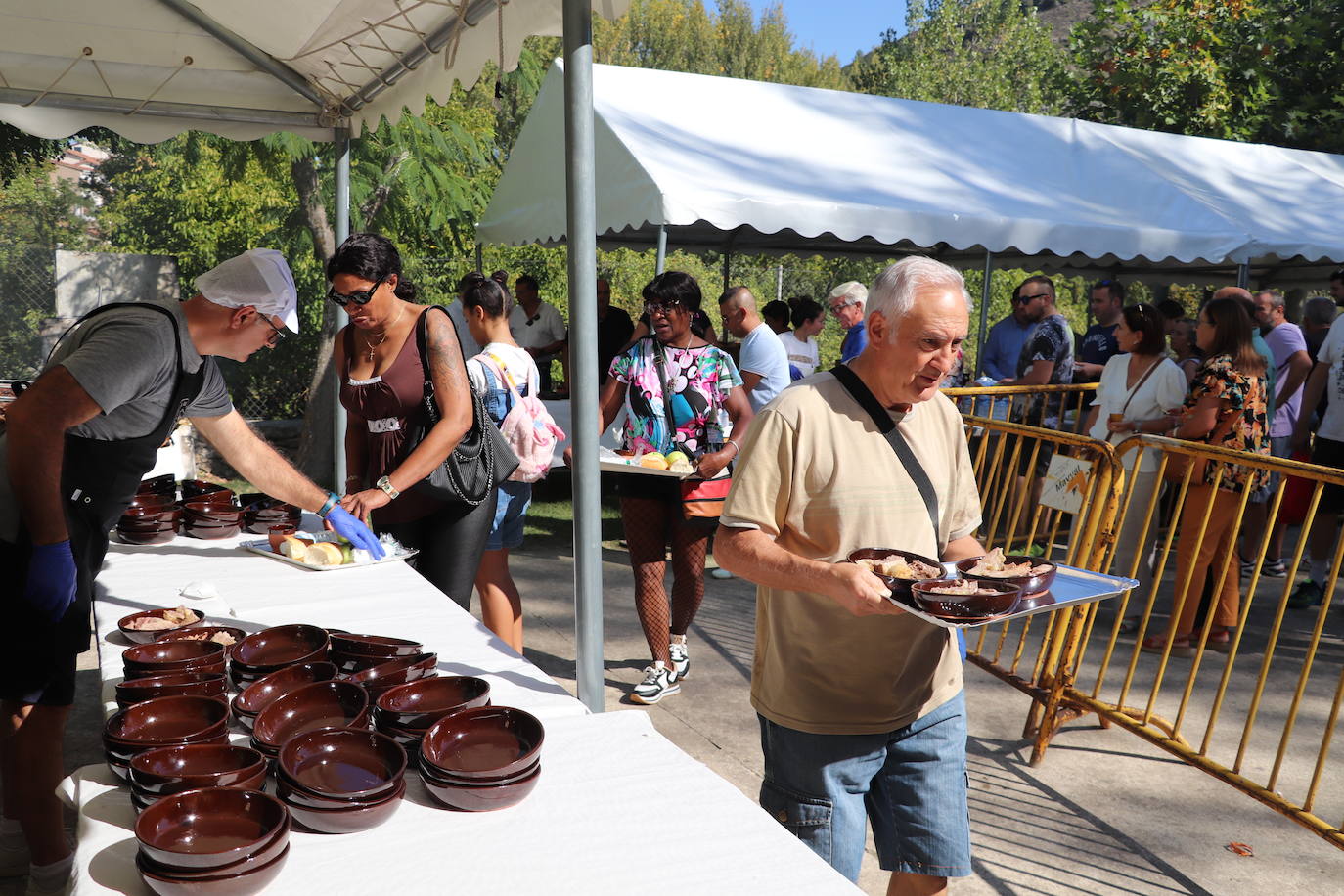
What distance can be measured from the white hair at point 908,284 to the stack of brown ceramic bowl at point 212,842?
1.47 meters

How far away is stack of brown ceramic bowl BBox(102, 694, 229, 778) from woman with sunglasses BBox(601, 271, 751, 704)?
2797 millimetres

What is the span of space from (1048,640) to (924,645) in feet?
8.88

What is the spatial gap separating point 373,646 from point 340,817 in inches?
28.8

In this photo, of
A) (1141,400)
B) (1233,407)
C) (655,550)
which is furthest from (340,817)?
(1141,400)

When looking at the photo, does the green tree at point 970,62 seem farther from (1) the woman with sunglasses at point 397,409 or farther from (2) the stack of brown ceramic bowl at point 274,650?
(2) the stack of brown ceramic bowl at point 274,650

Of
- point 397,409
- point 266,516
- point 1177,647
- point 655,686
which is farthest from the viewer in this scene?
point 1177,647

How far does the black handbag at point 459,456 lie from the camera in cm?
347

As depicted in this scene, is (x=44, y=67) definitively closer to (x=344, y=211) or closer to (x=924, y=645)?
(x=344, y=211)

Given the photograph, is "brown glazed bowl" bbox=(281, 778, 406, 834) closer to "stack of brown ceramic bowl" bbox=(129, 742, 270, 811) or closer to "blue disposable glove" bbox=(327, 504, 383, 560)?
"stack of brown ceramic bowl" bbox=(129, 742, 270, 811)

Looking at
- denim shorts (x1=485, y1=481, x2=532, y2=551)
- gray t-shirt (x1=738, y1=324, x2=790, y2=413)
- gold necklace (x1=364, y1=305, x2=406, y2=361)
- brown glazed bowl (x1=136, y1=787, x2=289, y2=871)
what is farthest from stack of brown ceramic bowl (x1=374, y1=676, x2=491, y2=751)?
gray t-shirt (x1=738, y1=324, x2=790, y2=413)

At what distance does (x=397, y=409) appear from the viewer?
3480mm

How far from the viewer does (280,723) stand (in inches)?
75.4

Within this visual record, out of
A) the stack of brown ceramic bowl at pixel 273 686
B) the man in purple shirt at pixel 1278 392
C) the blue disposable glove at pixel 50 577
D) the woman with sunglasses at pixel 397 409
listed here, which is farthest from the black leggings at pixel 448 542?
the man in purple shirt at pixel 1278 392

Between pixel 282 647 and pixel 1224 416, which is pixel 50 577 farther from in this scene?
pixel 1224 416
